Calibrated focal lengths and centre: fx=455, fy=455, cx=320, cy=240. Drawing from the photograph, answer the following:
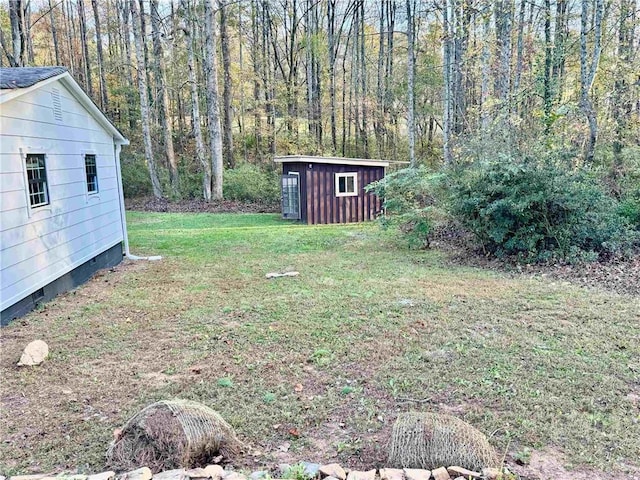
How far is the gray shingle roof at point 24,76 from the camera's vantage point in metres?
5.04

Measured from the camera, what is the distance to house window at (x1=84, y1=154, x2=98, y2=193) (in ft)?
24.5

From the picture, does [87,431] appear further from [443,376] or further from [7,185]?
[7,185]

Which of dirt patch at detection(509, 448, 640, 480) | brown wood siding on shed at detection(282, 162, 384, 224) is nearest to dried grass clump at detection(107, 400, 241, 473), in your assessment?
dirt patch at detection(509, 448, 640, 480)

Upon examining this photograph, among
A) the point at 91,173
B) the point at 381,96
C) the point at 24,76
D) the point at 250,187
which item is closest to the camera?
the point at 24,76

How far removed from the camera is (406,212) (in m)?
8.73

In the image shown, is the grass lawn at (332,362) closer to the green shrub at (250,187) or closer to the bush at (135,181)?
the green shrub at (250,187)

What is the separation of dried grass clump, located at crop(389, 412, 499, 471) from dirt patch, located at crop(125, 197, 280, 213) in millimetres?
14064

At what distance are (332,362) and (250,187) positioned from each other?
14.3 meters

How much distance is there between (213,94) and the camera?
15977 millimetres

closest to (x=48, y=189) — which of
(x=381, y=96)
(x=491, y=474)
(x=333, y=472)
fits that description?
A: (x=333, y=472)

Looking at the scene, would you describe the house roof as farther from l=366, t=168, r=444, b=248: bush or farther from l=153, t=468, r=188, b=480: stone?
l=366, t=168, r=444, b=248: bush

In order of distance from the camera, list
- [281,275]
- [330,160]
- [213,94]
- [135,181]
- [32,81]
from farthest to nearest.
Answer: [135,181] → [213,94] → [330,160] → [281,275] → [32,81]

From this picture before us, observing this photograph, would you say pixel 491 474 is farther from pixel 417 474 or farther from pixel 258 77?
pixel 258 77

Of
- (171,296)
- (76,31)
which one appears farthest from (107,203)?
(76,31)
